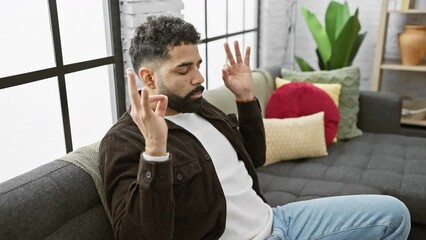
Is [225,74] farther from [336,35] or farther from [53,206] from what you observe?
[336,35]

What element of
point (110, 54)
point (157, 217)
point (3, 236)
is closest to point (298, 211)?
point (157, 217)

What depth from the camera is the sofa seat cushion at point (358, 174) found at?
74.0 inches

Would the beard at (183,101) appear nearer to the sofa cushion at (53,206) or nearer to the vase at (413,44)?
the sofa cushion at (53,206)

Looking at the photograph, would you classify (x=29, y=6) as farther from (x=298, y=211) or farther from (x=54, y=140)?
(x=298, y=211)

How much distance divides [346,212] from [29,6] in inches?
51.3

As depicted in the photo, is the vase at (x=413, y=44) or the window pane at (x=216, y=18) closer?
the window pane at (x=216, y=18)

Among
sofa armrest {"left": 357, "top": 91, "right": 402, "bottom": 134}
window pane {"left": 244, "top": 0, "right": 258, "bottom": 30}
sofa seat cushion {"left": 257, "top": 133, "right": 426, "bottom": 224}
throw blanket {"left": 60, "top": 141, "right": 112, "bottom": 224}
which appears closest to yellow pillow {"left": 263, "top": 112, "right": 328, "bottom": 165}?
sofa seat cushion {"left": 257, "top": 133, "right": 426, "bottom": 224}

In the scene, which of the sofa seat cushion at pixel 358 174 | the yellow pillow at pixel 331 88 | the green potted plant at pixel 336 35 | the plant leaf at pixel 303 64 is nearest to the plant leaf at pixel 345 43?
the green potted plant at pixel 336 35

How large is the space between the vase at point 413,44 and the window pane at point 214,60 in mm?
1339

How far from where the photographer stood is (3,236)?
0.92 meters

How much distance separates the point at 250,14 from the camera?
3.31 m

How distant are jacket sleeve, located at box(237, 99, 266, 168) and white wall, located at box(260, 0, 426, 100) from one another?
1.95 metres

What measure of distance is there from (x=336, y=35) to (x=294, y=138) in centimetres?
115

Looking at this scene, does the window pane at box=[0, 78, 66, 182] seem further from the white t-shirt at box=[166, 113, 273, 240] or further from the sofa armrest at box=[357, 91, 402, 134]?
the sofa armrest at box=[357, 91, 402, 134]
